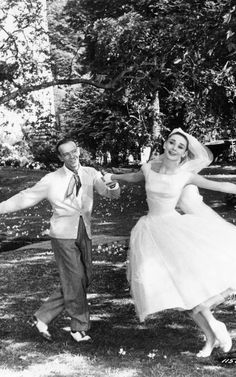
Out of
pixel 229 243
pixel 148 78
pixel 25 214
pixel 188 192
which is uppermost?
pixel 148 78

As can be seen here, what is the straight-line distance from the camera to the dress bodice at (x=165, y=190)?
5.51 m

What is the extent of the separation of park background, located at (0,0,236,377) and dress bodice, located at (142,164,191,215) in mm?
1417

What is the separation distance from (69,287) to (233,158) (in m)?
33.8

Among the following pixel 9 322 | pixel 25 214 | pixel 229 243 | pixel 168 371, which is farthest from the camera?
pixel 25 214

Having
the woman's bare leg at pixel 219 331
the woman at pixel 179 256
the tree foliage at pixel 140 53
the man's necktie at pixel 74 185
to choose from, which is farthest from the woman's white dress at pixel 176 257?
the tree foliage at pixel 140 53

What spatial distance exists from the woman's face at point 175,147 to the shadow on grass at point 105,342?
6.32 ft

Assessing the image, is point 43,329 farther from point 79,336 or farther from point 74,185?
point 74,185

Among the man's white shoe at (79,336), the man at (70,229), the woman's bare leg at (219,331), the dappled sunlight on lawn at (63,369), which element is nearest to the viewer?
the dappled sunlight on lawn at (63,369)

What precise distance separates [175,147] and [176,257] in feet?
3.69

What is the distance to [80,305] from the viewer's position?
571cm

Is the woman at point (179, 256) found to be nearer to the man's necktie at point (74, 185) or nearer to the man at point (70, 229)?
the man at point (70, 229)

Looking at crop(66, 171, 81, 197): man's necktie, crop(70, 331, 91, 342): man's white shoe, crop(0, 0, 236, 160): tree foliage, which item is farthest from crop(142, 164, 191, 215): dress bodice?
crop(0, 0, 236, 160): tree foliage

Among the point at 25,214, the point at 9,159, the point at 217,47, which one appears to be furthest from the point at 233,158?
the point at 217,47

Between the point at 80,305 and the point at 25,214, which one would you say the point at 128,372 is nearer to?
the point at 80,305
